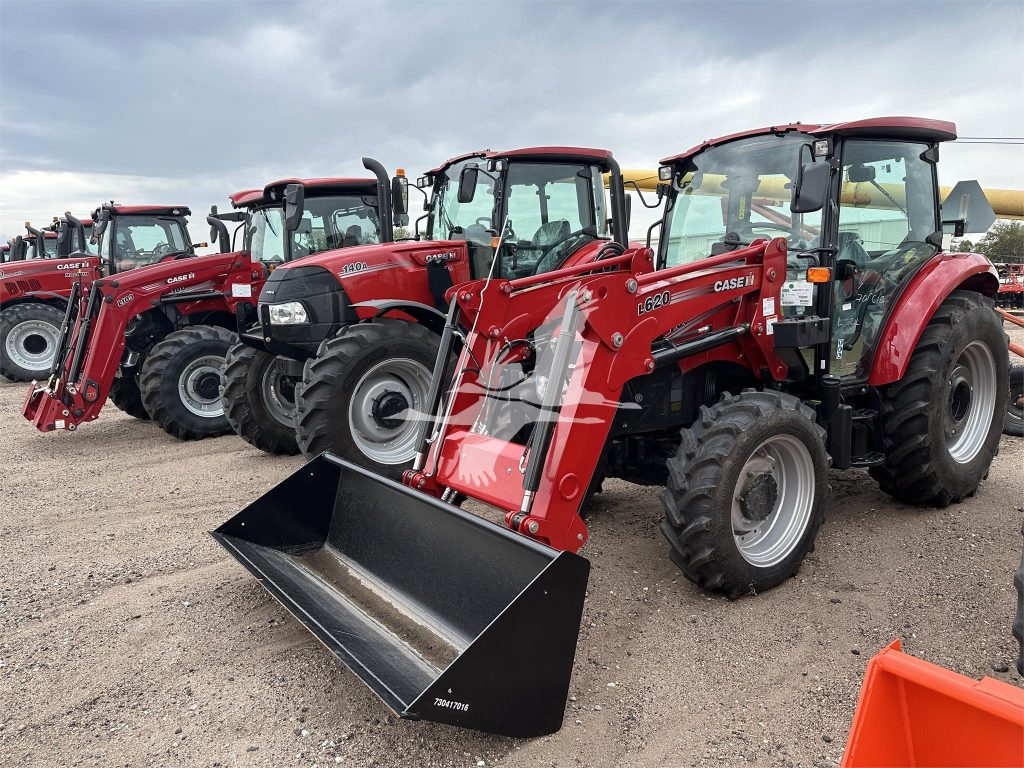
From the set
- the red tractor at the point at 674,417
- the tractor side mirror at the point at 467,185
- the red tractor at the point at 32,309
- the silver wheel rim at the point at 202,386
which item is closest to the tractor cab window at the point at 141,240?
the red tractor at the point at 32,309

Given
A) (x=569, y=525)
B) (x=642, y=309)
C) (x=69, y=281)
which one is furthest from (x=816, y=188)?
(x=69, y=281)

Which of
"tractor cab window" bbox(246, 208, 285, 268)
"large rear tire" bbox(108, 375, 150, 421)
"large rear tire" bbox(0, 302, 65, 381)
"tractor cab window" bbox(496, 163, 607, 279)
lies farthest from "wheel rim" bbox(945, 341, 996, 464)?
"large rear tire" bbox(0, 302, 65, 381)

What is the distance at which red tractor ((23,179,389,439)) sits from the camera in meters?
7.43

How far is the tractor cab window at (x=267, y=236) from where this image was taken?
25.3ft

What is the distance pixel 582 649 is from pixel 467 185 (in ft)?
11.7

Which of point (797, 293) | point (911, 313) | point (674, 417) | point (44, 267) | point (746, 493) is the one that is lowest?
point (746, 493)

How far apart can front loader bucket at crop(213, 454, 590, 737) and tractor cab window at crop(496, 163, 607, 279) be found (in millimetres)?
2714

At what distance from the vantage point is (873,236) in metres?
4.37

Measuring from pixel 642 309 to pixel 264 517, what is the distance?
210cm

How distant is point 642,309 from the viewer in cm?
350

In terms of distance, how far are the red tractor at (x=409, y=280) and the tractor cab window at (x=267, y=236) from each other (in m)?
1.68

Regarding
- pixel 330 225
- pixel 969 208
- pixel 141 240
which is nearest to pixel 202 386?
pixel 330 225

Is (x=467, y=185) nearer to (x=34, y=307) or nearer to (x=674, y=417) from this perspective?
(x=674, y=417)

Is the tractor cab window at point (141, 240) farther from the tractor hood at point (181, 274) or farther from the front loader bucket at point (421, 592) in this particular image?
the front loader bucket at point (421, 592)
